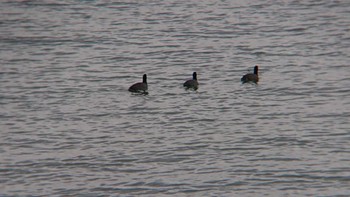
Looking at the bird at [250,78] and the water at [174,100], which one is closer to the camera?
the water at [174,100]

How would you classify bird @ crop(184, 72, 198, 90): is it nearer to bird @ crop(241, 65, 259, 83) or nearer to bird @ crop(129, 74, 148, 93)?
bird @ crop(129, 74, 148, 93)

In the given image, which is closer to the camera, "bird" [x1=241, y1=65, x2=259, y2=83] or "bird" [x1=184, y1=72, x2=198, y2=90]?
"bird" [x1=184, y1=72, x2=198, y2=90]

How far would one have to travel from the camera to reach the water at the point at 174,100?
2939 centimetres

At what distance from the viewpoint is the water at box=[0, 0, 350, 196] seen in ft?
96.4

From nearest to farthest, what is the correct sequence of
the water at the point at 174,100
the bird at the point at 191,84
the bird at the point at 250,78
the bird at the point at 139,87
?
the water at the point at 174,100
the bird at the point at 139,87
the bird at the point at 191,84
the bird at the point at 250,78

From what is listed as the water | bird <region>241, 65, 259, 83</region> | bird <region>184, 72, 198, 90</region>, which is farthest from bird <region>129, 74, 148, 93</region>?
bird <region>241, 65, 259, 83</region>

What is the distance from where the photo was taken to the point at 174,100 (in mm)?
39250

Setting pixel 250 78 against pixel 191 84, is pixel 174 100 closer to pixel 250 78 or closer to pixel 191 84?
pixel 191 84

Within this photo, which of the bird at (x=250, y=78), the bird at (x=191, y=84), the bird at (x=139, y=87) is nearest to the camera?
the bird at (x=139, y=87)

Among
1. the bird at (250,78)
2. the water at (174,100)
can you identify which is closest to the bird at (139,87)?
the water at (174,100)

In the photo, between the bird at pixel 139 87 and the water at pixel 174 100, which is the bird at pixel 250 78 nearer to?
the water at pixel 174 100

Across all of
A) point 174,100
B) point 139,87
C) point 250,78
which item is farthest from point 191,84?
point 250,78

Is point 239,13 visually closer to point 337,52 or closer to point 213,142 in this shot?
point 337,52

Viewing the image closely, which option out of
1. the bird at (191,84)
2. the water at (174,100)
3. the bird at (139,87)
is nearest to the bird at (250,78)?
the water at (174,100)
